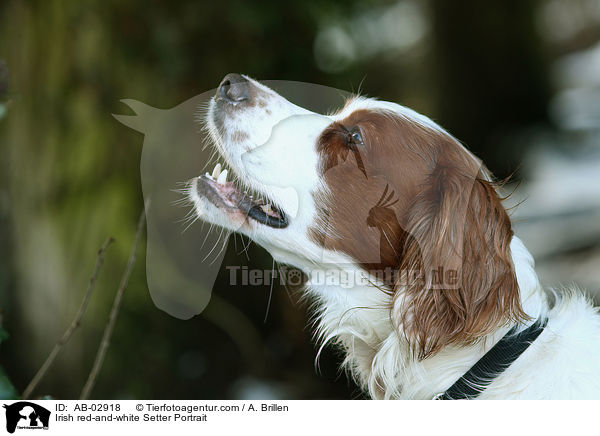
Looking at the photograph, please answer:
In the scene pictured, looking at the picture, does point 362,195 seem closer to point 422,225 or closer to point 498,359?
point 422,225

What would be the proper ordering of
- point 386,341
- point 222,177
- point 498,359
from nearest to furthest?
point 498,359 < point 386,341 < point 222,177

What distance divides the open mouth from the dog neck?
27cm

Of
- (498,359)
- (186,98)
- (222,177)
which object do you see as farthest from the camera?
(186,98)

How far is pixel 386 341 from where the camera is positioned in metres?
1.75

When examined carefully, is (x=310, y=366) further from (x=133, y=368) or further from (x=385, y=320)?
(x=385, y=320)

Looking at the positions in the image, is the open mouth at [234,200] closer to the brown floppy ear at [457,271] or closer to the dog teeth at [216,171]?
the dog teeth at [216,171]

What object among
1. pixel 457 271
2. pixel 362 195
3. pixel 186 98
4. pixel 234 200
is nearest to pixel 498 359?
pixel 457 271

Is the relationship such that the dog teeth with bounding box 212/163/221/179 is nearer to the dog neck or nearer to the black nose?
the black nose

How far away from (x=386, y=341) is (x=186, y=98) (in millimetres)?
1452

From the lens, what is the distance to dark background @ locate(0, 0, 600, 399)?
8.74 feet

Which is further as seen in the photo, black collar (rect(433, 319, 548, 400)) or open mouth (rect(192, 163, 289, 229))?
open mouth (rect(192, 163, 289, 229))
